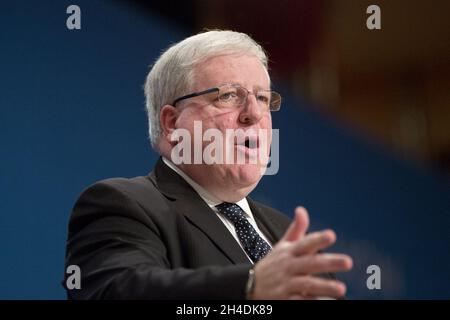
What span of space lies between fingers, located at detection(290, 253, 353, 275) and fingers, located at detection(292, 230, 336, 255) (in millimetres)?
11

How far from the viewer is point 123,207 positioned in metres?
1.48

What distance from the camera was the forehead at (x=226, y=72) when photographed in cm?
175

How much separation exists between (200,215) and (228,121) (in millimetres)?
266

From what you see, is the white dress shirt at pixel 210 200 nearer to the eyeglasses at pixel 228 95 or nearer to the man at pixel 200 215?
the man at pixel 200 215

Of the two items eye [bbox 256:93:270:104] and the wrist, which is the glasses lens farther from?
the wrist

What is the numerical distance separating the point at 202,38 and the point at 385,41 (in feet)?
2.62

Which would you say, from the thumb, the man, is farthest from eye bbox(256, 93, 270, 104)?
the thumb

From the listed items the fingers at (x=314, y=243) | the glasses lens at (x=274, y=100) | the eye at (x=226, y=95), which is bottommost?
the fingers at (x=314, y=243)

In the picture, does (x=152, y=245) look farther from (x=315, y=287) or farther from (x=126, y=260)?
(x=315, y=287)

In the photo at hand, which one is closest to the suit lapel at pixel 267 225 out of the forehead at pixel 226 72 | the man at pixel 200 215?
the man at pixel 200 215
